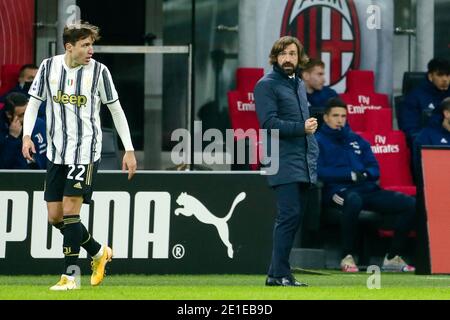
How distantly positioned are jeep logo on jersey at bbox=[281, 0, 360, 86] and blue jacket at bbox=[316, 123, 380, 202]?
152 cm

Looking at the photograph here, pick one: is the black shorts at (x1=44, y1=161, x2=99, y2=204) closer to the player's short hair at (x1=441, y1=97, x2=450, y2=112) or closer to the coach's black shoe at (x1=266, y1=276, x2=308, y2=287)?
the coach's black shoe at (x1=266, y1=276, x2=308, y2=287)

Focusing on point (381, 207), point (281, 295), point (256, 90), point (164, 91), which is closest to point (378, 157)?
point (381, 207)

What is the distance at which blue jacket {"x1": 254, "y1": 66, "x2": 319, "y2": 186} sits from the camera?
1140 cm

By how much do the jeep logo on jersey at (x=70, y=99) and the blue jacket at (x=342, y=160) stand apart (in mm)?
3666

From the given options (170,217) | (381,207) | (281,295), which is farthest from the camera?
(381,207)

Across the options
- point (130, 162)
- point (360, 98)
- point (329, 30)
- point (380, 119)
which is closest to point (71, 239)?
point (130, 162)

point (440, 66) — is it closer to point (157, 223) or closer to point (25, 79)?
point (157, 223)

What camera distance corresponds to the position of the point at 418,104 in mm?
15555

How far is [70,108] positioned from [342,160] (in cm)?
394

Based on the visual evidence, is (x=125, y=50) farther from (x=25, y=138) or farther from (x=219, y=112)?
(x=25, y=138)

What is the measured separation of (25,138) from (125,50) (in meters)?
4.88

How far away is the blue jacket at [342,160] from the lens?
14422 millimetres

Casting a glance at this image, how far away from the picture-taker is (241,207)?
43.7ft

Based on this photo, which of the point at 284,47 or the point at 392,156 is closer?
the point at 284,47
